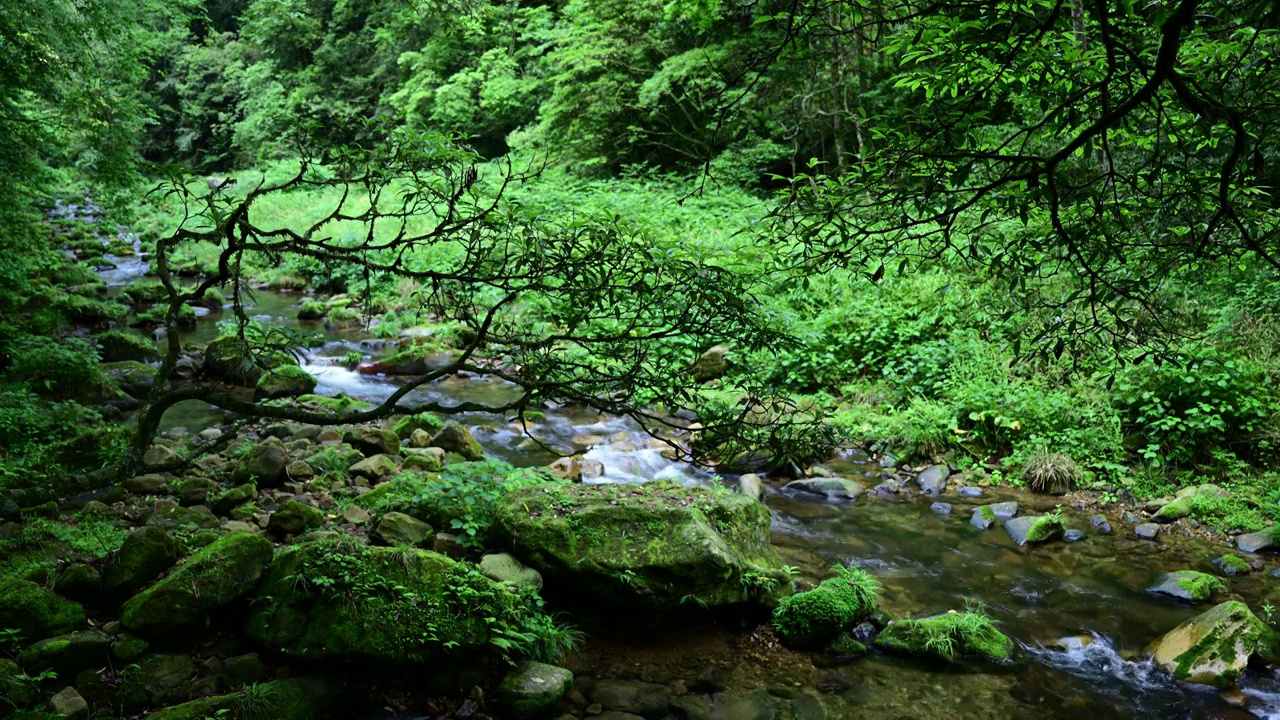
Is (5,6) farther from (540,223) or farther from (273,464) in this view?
(540,223)

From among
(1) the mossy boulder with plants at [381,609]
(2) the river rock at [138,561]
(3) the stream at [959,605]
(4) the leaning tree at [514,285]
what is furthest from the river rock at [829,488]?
(2) the river rock at [138,561]

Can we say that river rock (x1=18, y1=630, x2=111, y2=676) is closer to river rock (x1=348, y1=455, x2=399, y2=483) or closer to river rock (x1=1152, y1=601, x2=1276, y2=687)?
river rock (x1=348, y1=455, x2=399, y2=483)

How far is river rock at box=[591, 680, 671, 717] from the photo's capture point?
454 centimetres

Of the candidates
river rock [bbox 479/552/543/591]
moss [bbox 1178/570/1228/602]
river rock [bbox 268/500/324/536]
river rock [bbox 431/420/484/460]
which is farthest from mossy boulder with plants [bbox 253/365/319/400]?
moss [bbox 1178/570/1228/602]

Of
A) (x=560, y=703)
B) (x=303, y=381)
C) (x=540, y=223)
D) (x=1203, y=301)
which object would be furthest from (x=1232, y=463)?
(x=303, y=381)

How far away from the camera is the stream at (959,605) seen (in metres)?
4.88

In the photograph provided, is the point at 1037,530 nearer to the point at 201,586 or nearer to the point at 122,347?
the point at 201,586

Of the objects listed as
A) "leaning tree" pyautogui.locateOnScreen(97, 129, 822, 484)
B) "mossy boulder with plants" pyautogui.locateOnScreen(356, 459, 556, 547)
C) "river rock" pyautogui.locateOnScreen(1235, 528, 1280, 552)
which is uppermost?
"leaning tree" pyautogui.locateOnScreen(97, 129, 822, 484)

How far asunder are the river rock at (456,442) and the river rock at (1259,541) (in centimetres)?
724

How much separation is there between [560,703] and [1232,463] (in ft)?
23.6

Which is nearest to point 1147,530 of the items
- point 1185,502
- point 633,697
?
point 1185,502

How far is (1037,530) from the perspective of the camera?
707cm

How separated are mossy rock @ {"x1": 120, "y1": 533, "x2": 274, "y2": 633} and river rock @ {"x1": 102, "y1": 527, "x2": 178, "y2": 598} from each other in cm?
17

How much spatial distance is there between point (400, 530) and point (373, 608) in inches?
44.4
